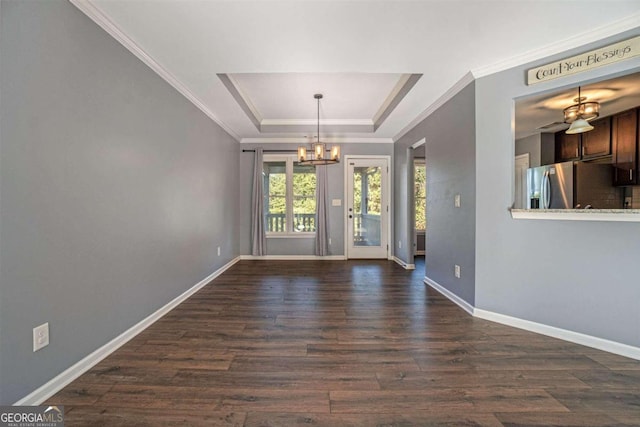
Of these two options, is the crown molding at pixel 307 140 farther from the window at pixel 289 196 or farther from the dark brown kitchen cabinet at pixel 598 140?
the dark brown kitchen cabinet at pixel 598 140

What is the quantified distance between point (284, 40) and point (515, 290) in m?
3.05

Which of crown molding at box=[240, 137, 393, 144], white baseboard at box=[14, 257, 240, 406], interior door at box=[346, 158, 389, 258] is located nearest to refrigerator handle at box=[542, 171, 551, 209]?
interior door at box=[346, 158, 389, 258]

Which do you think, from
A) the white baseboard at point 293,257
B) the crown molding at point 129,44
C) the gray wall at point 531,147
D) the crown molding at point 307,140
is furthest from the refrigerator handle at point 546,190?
the crown molding at point 129,44

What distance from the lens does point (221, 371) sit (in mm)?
1854

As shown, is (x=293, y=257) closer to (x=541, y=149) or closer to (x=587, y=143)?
(x=541, y=149)

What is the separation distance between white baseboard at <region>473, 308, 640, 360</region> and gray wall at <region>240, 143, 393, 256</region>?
10.7 ft

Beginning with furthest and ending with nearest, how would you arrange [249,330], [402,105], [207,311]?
[402,105]
[207,311]
[249,330]


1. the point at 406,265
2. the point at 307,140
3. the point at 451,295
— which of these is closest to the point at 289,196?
the point at 307,140

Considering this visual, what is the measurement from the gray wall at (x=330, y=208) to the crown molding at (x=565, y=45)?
3.02m

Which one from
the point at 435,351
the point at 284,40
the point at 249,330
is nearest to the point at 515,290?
the point at 435,351

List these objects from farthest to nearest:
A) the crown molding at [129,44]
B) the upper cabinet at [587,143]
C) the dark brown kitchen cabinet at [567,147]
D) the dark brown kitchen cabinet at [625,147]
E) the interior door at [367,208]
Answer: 1. the interior door at [367,208]
2. the dark brown kitchen cabinet at [567,147]
3. the upper cabinet at [587,143]
4. the dark brown kitchen cabinet at [625,147]
5. the crown molding at [129,44]

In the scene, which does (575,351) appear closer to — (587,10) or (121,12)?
(587,10)

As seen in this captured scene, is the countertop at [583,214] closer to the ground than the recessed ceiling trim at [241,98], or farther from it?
closer to the ground

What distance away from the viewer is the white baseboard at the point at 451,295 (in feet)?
9.46
